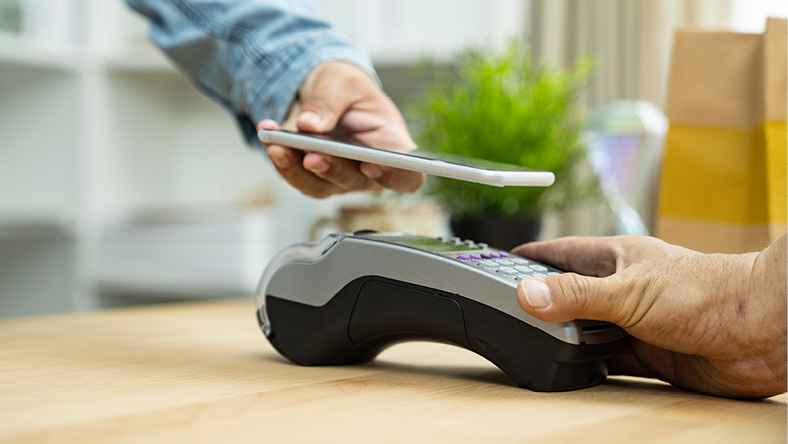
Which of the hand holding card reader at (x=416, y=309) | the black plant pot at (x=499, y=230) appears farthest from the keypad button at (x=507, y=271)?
the black plant pot at (x=499, y=230)

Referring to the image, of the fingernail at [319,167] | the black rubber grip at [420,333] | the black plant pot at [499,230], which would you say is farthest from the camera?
the black plant pot at [499,230]

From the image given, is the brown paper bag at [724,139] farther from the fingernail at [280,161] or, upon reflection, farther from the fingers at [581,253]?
the fingernail at [280,161]

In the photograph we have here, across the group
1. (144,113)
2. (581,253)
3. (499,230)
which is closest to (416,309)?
(581,253)

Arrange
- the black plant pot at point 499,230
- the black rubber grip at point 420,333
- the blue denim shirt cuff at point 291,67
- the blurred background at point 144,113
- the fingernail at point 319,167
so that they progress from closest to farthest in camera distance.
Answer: the black rubber grip at point 420,333
the fingernail at point 319,167
the blue denim shirt cuff at point 291,67
the black plant pot at point 499,230
the blurred background at point 144,113

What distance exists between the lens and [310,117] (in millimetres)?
774

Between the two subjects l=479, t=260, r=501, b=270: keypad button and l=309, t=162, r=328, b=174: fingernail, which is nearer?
l=479, t=260, r=501, b=270: keypad button

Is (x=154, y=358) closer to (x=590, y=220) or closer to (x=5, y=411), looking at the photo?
(x=5, y=411)

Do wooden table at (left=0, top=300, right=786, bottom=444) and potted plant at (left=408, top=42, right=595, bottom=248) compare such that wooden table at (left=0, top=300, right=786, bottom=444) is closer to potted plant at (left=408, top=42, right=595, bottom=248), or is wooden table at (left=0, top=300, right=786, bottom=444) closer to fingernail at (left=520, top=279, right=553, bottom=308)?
fingernail at (left=520, top=279, right=553, bottom=308)

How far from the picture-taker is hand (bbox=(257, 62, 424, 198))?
0.77m

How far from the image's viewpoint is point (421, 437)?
0.37m

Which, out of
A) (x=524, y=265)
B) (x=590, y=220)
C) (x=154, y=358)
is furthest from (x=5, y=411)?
(x=590, y=220)

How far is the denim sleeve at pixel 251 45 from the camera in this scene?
877 millimetres

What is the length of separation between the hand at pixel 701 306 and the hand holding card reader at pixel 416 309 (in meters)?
0.02

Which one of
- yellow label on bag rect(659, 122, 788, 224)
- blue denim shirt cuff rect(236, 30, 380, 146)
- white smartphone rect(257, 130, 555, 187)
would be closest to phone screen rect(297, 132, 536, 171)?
white smartphone rect(257, 130, 555, 187)
